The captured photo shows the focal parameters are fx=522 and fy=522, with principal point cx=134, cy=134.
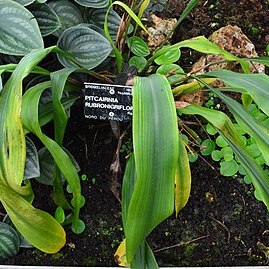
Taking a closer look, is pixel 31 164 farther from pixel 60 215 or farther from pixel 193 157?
pixel 193 157

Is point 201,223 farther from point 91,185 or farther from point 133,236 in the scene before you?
point 133,236

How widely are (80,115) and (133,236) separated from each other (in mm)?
577

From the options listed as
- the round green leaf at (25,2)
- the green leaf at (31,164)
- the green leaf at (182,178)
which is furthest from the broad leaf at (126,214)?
the round green leaf at (25,2)

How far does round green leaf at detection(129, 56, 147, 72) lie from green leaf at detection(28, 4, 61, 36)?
0.21 metres

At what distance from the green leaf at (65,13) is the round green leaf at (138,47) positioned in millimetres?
148

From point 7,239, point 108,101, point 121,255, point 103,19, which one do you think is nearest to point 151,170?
point 108,101

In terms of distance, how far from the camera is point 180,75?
128cm

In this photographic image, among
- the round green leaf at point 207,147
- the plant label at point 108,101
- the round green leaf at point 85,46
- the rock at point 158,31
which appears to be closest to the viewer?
the plant label at point 108,101

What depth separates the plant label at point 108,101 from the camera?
108 centimetres

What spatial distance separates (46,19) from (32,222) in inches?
19.3

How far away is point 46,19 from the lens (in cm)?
122

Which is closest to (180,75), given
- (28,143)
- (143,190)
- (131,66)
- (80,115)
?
(131,66)

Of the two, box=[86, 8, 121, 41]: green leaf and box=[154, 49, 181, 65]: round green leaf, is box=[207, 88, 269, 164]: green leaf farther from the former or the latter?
box=[86, 8, 121, 41]: green leaf

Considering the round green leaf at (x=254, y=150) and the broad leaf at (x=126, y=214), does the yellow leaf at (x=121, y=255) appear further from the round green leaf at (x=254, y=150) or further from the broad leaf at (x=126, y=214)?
the round green leaf at (x=254, y=150)
